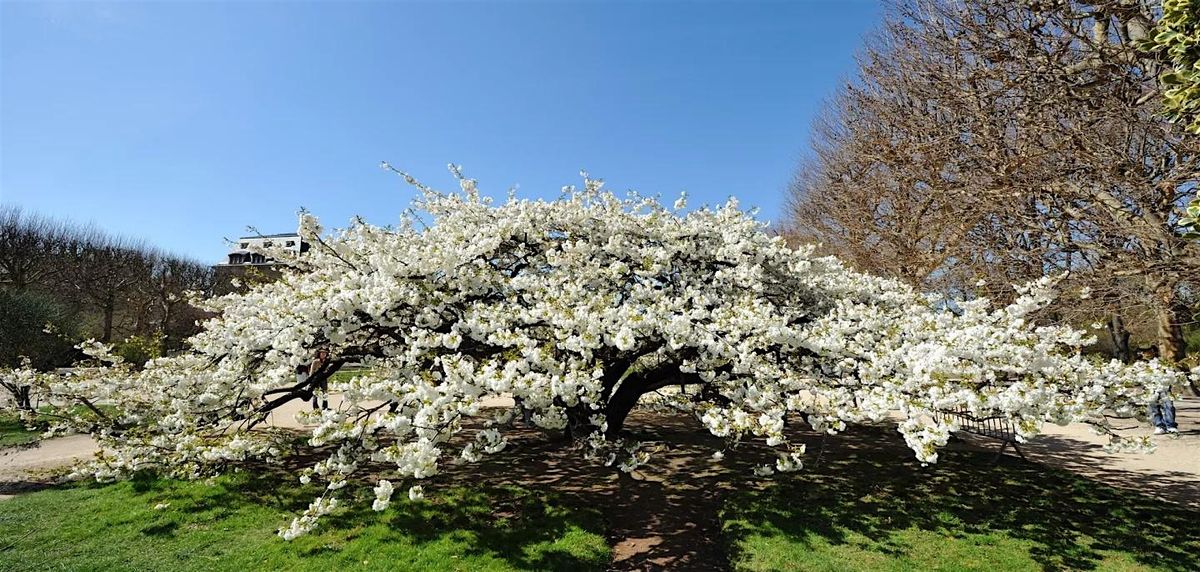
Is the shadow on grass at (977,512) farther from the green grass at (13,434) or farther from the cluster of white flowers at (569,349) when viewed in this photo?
the green grass at (13,434)

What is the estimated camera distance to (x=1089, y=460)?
11.4 meters

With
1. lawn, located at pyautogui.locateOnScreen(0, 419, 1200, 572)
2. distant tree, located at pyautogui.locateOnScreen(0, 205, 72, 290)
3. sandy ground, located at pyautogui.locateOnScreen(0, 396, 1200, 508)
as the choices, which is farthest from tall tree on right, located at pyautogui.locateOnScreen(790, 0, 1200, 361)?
distant tree, located at pyautogui.locateOnScreen(0, 205, 72, 290)

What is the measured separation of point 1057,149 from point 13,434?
23.3m

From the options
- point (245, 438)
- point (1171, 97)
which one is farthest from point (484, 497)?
point (1171, 97)

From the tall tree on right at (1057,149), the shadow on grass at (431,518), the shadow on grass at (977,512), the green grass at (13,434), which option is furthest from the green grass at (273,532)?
the tall tree on right at (1057,149)

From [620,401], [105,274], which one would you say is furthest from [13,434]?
[105,274]

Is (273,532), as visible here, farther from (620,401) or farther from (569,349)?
(620,401)

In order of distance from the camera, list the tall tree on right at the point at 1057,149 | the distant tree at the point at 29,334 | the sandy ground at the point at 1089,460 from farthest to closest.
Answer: the distant tree at the point at 29,334 → the sandy ground at the point at 1089,460 → the tall tree on right at the point at 1057,149

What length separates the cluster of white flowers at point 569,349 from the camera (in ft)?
17.5

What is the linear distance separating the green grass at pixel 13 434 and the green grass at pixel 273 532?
5.31 metres

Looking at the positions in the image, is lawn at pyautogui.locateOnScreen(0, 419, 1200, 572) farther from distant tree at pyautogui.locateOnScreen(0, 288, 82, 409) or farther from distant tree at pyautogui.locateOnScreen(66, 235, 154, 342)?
distant tree at pyautogui.locateOnScreen(66, 235, 154, 342)

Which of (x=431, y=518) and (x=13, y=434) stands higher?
(x=13, y=434)

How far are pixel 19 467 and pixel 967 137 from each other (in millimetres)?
21596

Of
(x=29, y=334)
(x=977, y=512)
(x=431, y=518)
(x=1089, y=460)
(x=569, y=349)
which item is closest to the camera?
(x=569, y=349)
